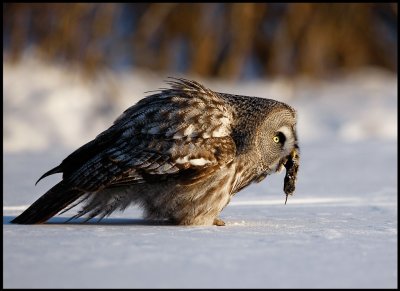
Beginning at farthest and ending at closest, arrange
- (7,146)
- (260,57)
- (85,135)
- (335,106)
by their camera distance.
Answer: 1. (260,57)
2. (335,106)
3. (85,135)
4. (7,146)

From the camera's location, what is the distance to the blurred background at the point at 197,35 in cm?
1127

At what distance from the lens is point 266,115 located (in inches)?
170

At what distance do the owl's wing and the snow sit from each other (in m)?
0.26

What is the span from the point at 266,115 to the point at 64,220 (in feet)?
4.04

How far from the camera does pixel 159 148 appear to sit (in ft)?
13.2

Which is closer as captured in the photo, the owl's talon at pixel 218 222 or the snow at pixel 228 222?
the snow at pixel 228 222

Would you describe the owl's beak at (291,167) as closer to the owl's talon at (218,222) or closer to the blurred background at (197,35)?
the owl's talon at (218,222)

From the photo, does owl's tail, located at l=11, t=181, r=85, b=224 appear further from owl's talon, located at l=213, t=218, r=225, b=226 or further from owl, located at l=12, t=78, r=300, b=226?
owl's talon, located at l=213, t=218, r=225, b=226

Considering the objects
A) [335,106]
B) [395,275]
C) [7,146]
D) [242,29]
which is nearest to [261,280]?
[395,275]

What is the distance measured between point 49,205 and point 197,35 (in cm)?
838

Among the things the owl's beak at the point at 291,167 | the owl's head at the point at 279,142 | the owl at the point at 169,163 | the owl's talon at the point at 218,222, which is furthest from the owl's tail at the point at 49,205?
the owl's beak at the point at 291,167

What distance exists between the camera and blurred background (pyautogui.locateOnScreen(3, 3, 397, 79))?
37.0 ft

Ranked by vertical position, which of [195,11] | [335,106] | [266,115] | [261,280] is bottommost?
[261,280]

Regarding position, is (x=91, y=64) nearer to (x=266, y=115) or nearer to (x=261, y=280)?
(x=266, y=115)
